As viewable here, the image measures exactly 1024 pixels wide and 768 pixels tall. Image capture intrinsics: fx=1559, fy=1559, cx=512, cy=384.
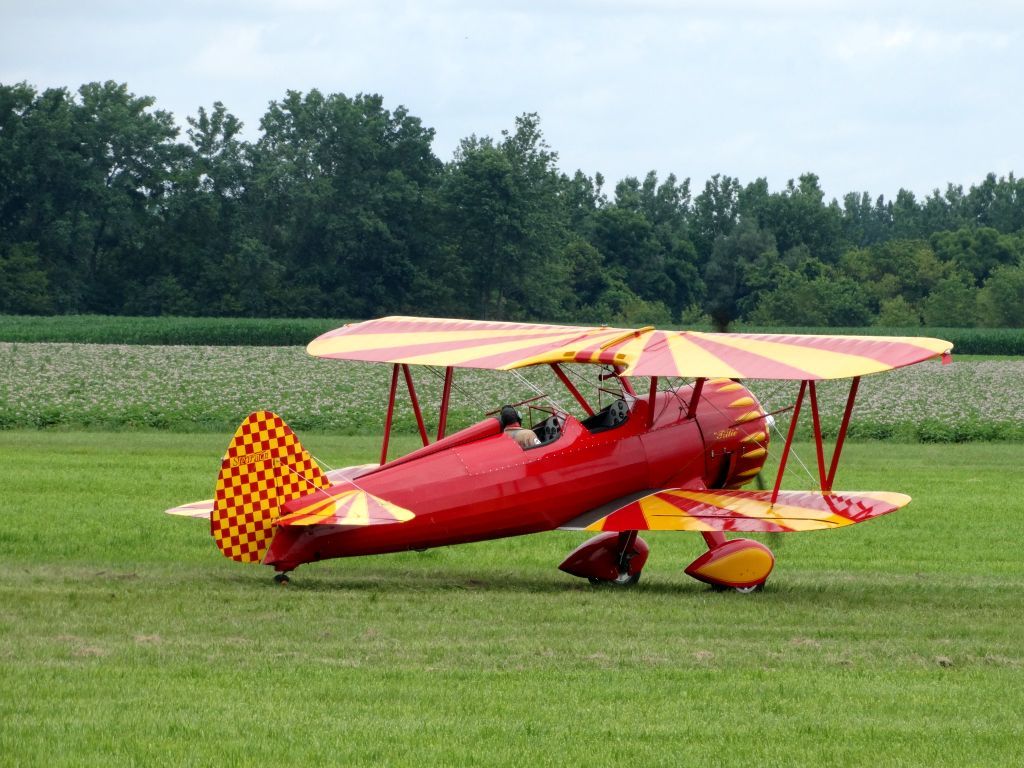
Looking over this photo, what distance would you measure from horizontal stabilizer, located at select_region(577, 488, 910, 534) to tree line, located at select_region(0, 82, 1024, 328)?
191 feet

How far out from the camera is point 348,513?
11031 mm

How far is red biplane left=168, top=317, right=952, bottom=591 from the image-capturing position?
1116 cm

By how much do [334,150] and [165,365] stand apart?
46.9 meters

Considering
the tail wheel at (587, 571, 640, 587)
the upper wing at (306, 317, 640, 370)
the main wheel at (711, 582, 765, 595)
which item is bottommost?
the tail wheel at (587, 571, 640, 587)

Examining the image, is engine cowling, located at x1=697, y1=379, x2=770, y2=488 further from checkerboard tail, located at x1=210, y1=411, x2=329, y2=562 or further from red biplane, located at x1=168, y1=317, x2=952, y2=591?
checkerboard tail, located at x1=210, y1=411, x2=329, y2=562

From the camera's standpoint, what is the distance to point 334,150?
83.4 metres

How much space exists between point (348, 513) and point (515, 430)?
5.66 feet

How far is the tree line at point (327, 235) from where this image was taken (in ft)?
244

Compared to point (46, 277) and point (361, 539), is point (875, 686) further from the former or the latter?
point (46, 277)

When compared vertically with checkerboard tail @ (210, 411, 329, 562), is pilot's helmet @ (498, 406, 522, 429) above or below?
above

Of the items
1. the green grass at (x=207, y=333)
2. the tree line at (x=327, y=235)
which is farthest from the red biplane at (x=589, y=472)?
the tree line at (x=327, y=235)

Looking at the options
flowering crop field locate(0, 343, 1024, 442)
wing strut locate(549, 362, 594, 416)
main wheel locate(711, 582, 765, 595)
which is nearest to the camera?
main wheel locate(711, 582, 765, 595)

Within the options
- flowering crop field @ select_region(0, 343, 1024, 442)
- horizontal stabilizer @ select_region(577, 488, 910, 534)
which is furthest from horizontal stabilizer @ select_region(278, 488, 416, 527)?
flowering crop field @ select_region(0, 343, 1024, 442)

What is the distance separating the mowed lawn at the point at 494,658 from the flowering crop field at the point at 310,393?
46.2 feet
